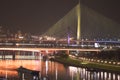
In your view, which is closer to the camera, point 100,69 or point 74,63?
point 100,69

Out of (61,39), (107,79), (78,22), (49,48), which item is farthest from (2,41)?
(107,79)

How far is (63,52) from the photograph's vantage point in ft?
127

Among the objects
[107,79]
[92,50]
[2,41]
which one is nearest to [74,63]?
[92,50]

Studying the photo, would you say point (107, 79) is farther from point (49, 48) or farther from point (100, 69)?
point (49, 48)

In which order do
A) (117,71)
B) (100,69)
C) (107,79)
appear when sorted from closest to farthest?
1. (107,79)
2. (117,71)
3. (100,69)

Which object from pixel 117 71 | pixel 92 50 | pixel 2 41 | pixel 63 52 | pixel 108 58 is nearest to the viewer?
pixel 117 71

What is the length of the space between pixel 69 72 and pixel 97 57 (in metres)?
6.05

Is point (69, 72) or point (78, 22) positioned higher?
point (78, 22)

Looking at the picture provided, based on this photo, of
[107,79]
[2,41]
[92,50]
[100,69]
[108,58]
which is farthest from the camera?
[2,41]

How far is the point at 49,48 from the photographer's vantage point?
1422 inches

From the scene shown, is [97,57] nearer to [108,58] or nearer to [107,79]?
[108,58]

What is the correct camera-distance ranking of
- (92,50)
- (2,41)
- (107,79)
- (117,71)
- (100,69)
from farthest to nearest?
1. (2,41)
2. (92,50)
3. (100,69)
4. (117,71)
5. (107,79)

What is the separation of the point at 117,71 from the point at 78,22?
26.5ft

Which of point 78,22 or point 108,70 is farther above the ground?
point 78,22
